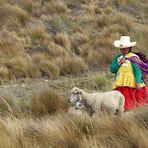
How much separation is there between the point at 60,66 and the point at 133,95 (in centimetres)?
415

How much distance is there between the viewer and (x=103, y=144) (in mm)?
4750

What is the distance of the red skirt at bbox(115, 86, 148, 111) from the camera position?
23.8 feet

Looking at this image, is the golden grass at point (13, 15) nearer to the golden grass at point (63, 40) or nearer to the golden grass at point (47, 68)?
the golden grass at point (63, 40)

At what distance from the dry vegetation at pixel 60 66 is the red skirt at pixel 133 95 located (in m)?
0.85

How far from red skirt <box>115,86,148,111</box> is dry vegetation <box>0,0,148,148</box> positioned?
850 mm

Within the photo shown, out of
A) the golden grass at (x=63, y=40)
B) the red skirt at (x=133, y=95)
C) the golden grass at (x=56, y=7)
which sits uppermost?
the red skirt at (x=133, y=95)

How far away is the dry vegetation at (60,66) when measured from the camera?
198 inches

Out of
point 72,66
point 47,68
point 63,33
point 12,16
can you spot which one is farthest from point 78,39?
point 47,68

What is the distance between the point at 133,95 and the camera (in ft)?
24.2

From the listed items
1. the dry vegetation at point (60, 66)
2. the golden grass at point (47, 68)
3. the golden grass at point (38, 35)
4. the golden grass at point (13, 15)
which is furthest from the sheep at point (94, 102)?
the golden grass at point (13, 15)

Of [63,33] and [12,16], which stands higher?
[12,16]

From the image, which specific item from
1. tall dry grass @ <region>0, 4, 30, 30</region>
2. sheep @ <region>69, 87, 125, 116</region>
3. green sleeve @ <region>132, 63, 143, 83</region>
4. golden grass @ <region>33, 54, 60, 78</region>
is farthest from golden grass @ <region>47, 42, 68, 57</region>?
sheep @ <region>69, 87, 125, 116</region>

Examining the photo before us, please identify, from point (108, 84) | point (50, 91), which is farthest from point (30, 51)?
point (50, 91)

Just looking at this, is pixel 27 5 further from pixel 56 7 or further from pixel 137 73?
pixel 137 73
